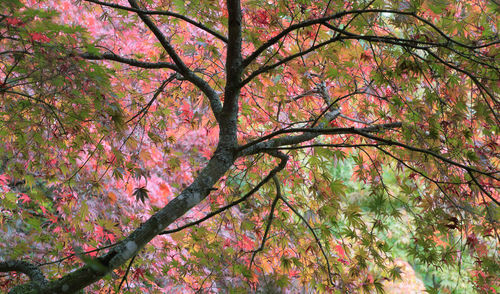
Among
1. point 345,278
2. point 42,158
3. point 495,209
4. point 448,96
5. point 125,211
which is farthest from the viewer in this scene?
point 125,211

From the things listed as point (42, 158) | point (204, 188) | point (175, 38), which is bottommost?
point (204, 188)

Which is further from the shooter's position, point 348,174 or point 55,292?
point 348,174

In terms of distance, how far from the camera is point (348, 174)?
7727 mm

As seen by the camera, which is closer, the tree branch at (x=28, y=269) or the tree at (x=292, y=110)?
the tree at (x=292, y=110)

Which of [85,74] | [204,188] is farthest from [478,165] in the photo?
[85,74]

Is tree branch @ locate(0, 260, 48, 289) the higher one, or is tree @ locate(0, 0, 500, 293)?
tree @ locate(0, 0, 500, 293)

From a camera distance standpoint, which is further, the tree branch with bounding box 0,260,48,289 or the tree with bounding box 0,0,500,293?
the tree branch with bounding box 0,260,48,289

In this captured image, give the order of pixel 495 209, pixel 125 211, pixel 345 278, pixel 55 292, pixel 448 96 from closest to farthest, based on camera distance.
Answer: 1. pixel 55 292
2. pixel 495 209
3. pixel 448 96
4. pixel 345 278
5. pixel 125 211

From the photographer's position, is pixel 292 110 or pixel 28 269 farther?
pixel 292 110

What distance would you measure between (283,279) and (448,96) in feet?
4.22

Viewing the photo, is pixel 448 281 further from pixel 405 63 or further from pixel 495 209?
pixel 405 63

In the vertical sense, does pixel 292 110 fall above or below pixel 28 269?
above

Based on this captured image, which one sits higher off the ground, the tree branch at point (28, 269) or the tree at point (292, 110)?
the tree at point (292, 110)

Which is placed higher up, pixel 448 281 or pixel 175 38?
pixel 175 38
